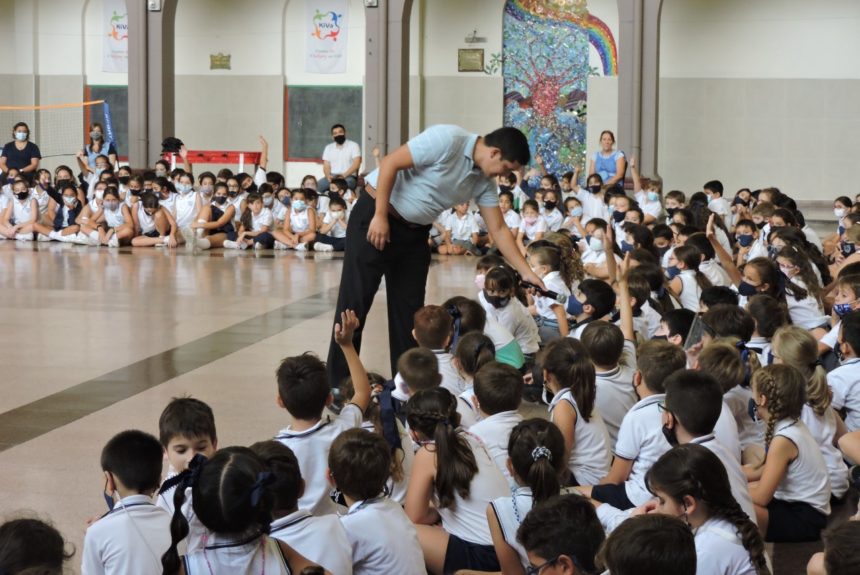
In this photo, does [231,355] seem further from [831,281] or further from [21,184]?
[21,184]

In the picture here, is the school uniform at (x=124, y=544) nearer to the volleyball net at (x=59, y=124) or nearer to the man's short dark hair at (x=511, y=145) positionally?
the man's short dark hair at (x=511, y=145)

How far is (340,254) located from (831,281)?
712 cm

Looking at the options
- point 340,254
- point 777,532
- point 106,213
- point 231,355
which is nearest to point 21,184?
point 106,213

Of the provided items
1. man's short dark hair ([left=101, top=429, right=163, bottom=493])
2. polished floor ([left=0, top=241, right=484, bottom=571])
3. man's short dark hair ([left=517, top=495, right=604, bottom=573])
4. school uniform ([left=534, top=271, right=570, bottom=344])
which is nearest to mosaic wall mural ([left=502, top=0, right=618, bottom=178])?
polished floor ([left=0, top=241, right=484, bottom=571])

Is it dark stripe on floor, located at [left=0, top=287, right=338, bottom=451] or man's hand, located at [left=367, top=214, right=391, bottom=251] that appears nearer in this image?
man's hand, located at [left=367, top=214, right=391, bottom=251]

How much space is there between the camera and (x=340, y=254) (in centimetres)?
1445

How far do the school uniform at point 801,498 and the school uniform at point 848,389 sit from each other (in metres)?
0.81

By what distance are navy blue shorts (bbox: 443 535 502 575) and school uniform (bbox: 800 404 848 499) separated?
1.51 metres

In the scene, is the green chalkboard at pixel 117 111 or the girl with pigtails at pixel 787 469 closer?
the girl with pigtails at pixel 787 469

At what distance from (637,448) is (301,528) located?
1534 millimetres

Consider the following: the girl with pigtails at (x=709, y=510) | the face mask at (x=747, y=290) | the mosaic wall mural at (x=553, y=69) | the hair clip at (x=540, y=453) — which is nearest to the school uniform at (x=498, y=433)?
the hair clip at (x=540, y=453)

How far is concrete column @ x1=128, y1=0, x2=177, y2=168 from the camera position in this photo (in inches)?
720

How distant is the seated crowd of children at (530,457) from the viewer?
3035mm

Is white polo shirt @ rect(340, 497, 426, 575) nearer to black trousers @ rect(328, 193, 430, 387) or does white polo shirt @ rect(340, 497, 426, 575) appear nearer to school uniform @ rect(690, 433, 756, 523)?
school uniform @ rect(690, 433, 756, 523)
